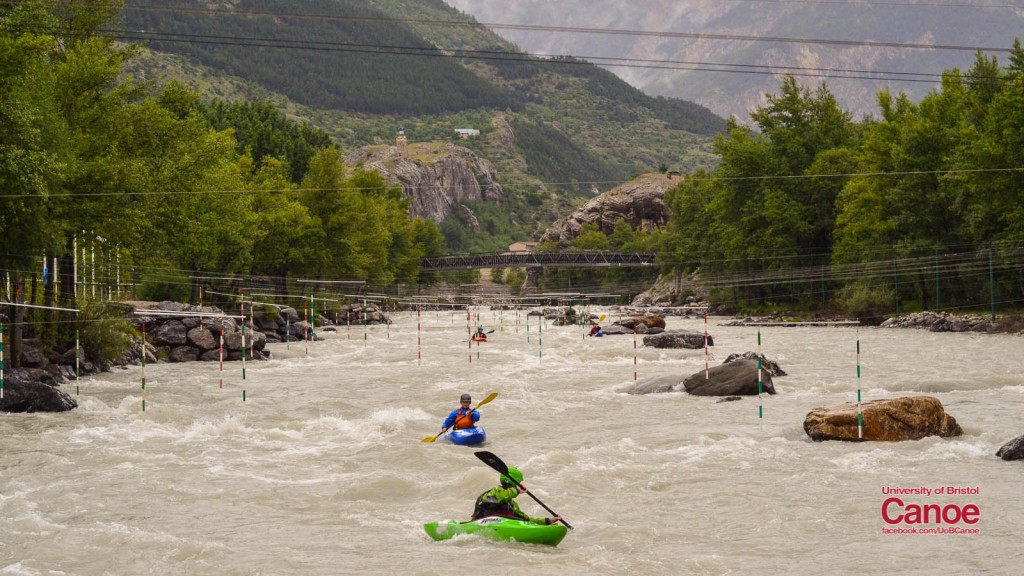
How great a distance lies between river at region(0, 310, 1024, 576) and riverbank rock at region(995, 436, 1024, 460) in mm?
302

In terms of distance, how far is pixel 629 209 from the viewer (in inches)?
6526

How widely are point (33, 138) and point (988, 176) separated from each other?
142ft

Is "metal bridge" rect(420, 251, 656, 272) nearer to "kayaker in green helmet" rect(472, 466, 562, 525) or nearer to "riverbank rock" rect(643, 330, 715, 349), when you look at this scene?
"riverbank rock" rect(643, 330, 715, 349)

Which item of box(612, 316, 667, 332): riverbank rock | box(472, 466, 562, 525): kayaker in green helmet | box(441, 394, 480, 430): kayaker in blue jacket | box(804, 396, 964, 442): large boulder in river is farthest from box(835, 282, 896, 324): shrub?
box(472, 466, 562, 525): kayaker in green helmet

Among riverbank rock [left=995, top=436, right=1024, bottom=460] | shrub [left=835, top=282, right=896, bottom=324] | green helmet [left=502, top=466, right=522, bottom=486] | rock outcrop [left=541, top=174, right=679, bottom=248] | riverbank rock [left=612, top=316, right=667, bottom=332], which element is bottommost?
riverbank rock [left=995, top=436, right=1024, bottom=460]

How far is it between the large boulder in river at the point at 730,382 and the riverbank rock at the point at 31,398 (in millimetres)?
15495

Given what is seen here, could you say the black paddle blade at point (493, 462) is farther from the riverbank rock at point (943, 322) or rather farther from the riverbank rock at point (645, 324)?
the riverbank rock at point (645, 324)

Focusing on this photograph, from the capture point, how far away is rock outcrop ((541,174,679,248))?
6422 inches

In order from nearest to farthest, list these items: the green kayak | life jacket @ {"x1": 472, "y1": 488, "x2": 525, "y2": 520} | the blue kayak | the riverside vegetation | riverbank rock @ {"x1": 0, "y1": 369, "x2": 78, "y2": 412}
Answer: the green kayak
life jacket @ {"x1": 472, "y1": 488, "x2": 525, "y2": 520}
the blue kayak
riverbank rock @ {"x1": 0, "y1": 369, "x2": 78, "y2": 412}
the riverside vegetation

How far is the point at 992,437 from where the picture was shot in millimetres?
17703

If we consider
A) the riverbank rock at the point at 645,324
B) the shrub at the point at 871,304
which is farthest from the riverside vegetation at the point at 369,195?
the riverbank rock at the point at 645,324

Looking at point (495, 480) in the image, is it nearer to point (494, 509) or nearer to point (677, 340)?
point (494, 509)

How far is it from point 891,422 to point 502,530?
8824 mm

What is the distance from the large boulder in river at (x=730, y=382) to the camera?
2522 centimetres
